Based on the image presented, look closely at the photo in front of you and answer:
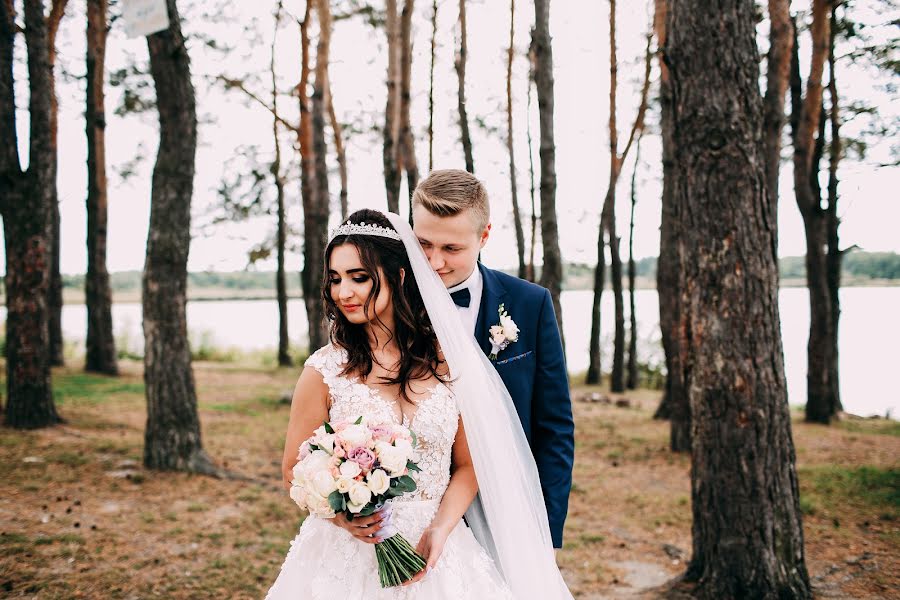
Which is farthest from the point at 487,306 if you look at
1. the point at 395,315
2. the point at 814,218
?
the point at 814,218

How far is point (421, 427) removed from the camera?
2.44 metres

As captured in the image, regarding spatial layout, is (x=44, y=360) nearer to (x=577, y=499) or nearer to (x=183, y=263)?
(x=183, y=263)

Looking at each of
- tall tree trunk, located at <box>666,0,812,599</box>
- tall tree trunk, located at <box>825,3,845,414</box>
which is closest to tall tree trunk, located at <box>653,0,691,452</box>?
tall tree trunk, located at <box>825,3,845,414</box>

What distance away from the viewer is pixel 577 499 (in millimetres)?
7082

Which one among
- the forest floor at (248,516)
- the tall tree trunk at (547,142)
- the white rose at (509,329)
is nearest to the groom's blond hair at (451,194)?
the white rose at (509,329)

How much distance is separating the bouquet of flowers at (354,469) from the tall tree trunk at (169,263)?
5098mm

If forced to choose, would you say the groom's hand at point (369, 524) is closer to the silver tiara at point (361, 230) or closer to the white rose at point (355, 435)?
the white rose at point (355, 435)

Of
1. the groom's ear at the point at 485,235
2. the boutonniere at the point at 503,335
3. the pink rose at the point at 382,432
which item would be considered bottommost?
the pink rose at the point at 382,432

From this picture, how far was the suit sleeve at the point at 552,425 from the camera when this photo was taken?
9.27ft

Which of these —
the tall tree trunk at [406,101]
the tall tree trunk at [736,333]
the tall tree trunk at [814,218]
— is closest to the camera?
the tall tree trunk at [736,333]

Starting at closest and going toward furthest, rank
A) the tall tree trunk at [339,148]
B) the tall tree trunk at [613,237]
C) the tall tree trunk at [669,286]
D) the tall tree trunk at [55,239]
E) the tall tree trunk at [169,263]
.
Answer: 1. the tall tree trunk at [169,263]
2. the tall tree trunk at [669,286]
3. the tall tree trunk at [55,239]
4. the tall tree trunk at [613,237]
5. the tall tree trunk at [339,148]

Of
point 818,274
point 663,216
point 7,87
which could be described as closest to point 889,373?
point 818,274

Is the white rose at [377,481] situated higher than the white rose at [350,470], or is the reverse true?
the white rose at [350,470]

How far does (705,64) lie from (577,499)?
4.73 metres
